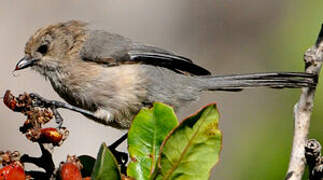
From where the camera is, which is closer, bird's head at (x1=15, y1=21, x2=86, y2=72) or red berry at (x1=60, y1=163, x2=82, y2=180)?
red berry at (x1=60, y1=163, x2=82, y2=180)

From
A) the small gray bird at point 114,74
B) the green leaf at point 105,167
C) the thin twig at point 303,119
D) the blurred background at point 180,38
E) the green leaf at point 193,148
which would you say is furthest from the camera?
the blurred background at point 180,38

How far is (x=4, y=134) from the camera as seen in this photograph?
6.50 meters

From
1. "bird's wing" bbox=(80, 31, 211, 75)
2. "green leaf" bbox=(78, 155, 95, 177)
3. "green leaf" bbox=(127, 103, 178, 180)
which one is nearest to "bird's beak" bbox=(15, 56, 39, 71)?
"bird's wing" bbox=(80, 31, 211, 75)

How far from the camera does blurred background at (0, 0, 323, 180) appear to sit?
237 inches

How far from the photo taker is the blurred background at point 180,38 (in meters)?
6.02

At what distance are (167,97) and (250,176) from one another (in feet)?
4.26

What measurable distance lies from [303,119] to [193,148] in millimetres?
596

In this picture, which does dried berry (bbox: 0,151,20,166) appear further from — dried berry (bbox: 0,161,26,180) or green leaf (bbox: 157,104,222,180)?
green leaf (bbox: 157,104,222,180)

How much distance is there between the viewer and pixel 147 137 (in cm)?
251

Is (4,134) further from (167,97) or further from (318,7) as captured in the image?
(318,7)

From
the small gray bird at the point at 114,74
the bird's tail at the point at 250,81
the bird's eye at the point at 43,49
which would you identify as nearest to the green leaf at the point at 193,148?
the bird's tail at the point at 250,81

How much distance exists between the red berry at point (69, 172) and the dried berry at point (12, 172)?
17 cm

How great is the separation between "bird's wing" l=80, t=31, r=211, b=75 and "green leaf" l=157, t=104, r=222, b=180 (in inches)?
94.6

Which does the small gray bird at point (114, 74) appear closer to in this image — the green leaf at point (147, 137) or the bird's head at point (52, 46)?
the bird's head at point (52, 46)
